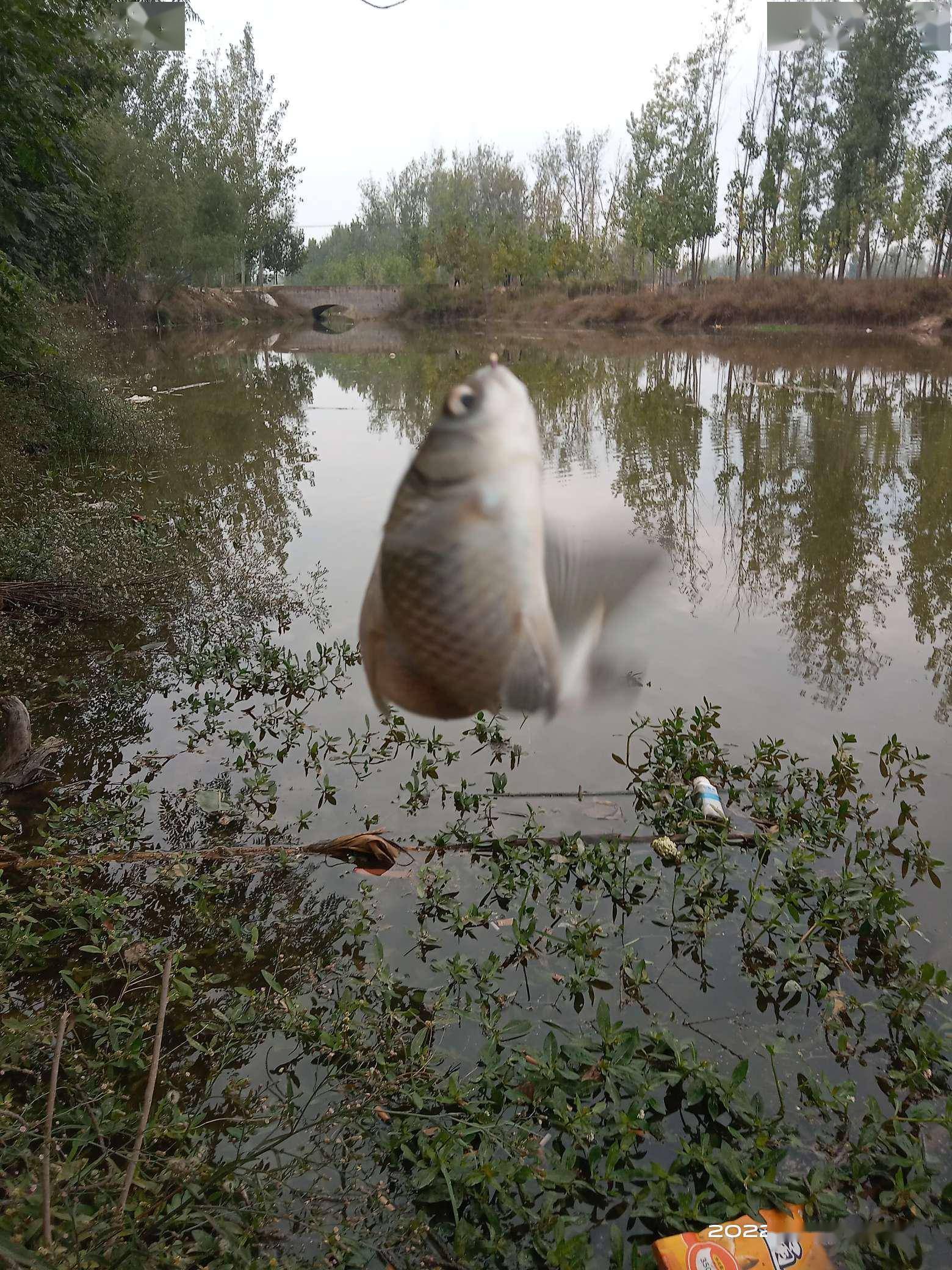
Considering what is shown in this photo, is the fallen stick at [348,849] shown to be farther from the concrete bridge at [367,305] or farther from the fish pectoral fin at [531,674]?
the fish pectoral fin at [531,674]

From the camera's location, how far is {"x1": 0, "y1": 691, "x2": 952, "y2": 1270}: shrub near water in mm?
3082

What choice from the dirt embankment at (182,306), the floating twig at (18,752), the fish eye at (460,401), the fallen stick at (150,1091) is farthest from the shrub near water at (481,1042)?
the dirt embankment at (182,306)

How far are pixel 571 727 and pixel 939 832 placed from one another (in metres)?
2.61

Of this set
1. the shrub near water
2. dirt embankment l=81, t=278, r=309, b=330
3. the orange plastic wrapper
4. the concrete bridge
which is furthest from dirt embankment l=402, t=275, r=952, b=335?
the orange plastic wrapper

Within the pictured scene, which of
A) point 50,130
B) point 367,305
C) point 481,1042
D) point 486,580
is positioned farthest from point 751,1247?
point 50,130

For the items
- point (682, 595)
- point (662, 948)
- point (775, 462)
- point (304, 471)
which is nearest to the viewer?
point (662, 948)

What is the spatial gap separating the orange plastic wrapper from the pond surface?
88 centimetres

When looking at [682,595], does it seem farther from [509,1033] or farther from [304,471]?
[509,1033]

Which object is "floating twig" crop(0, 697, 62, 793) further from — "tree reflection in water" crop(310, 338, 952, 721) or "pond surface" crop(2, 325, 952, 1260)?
"tree reflection in water" crop(310, 338, 952, 721)

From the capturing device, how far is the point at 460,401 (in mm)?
623

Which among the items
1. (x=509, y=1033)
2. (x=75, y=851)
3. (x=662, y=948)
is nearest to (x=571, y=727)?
(x=662, y=948)

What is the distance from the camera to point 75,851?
5.06m

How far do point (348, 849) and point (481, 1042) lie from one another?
5.10ft

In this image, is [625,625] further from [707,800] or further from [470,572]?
[707,800]
